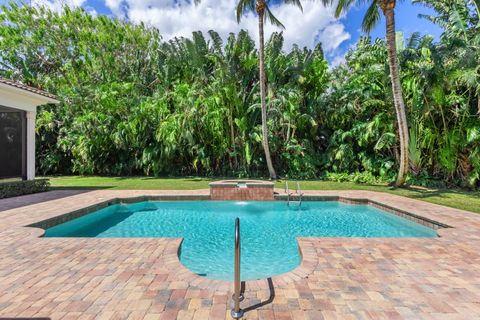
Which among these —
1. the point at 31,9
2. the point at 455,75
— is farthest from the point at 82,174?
the point at 455,75

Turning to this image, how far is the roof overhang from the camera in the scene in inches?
380

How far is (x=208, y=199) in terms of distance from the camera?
10.3 meters

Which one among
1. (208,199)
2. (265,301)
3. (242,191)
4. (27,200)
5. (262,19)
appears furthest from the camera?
(262,19)

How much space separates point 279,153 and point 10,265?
532 inches

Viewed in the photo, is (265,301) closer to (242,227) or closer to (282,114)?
(242,227)

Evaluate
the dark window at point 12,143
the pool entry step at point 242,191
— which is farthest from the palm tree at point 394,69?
the dark window at point 12,143

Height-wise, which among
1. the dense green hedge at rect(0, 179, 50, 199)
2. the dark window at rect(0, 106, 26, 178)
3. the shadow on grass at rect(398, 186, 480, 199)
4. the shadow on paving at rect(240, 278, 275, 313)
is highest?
the dark window at rect(0, 106, 26, 178)

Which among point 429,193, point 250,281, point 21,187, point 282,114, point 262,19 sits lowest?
point 250,281

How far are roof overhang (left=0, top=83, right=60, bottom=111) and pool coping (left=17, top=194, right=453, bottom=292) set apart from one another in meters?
5.39

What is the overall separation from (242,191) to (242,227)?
311 centimetres

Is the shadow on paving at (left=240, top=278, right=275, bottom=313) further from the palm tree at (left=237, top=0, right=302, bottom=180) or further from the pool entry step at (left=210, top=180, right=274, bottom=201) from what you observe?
the palm tree at (left=237, top=0, right=302, bottom=180)

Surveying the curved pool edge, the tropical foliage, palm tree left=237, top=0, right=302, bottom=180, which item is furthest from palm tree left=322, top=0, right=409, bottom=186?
the curved pool edge

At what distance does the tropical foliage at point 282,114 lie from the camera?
11461 mm

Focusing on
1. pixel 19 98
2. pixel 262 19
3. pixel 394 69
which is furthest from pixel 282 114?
pixel 19 98
